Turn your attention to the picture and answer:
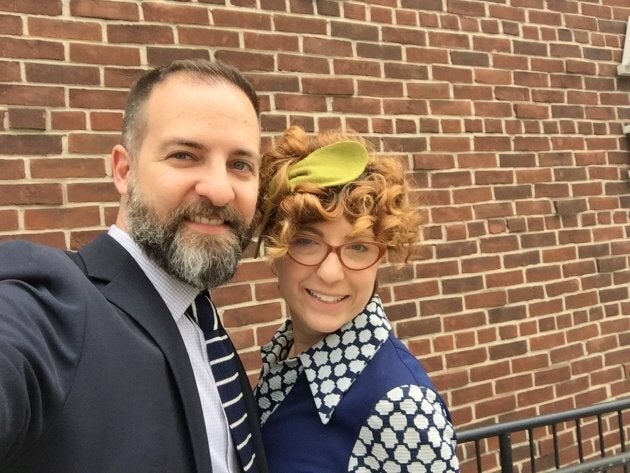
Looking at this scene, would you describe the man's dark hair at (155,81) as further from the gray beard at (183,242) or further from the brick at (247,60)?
the brick at (247,60)

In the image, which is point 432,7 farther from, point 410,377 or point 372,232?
point 410,377

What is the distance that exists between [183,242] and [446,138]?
7.22 ft

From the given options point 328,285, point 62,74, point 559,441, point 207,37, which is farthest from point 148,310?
point 559,441

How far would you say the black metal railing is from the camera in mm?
2227

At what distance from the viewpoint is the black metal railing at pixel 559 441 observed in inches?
87.7

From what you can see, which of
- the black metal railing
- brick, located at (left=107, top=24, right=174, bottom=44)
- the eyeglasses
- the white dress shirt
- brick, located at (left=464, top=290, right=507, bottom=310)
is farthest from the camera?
brick, located at (left=464, top=290, right=507, bottom=310)

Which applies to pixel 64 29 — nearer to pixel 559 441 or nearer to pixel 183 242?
pixel 183 242

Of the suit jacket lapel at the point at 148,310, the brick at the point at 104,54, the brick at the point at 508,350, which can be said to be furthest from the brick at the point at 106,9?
the brick at the point at 508,350

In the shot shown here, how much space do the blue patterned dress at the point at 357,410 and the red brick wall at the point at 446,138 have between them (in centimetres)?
109

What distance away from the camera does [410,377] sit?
52.9 inches

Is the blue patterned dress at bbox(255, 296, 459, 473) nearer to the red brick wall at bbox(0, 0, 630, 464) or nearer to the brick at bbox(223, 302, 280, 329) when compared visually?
the brick at bbox(223, 302, 280, 329)

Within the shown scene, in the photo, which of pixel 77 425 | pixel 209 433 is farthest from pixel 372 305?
pixel 77 425

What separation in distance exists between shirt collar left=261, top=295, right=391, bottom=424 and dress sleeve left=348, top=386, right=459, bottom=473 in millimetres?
107

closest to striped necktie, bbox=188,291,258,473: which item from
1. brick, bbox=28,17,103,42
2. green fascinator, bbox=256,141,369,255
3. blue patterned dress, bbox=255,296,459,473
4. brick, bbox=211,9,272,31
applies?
blue patterned dress, bbox=255,296,459,473
